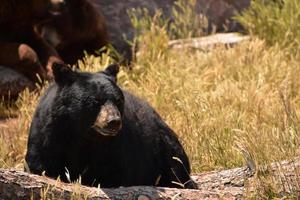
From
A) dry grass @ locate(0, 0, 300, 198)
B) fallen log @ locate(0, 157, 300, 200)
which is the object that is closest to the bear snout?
dry grass @ locate(0, 0, 300, 198)

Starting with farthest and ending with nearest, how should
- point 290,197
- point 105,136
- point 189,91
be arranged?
point 189,91 → point 105,136 → point 290,197

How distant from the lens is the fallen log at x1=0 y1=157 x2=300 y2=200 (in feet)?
12.2

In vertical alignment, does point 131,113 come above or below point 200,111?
above

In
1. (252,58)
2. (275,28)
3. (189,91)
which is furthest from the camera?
(275,28)

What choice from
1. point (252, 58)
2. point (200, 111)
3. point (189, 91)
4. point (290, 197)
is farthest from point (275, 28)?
point (290, 197)

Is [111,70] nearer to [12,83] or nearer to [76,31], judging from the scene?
[12,83]

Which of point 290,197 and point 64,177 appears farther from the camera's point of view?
point 64,177

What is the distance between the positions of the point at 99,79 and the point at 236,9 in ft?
21.7

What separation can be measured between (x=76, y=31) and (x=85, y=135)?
191 inches

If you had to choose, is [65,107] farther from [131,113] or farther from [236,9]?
[236,9]

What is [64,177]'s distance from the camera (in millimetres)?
4660

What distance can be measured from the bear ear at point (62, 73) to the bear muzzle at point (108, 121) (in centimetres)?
31

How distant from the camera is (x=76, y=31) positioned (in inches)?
366

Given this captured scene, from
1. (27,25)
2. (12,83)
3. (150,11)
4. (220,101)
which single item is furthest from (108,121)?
(150,11)
